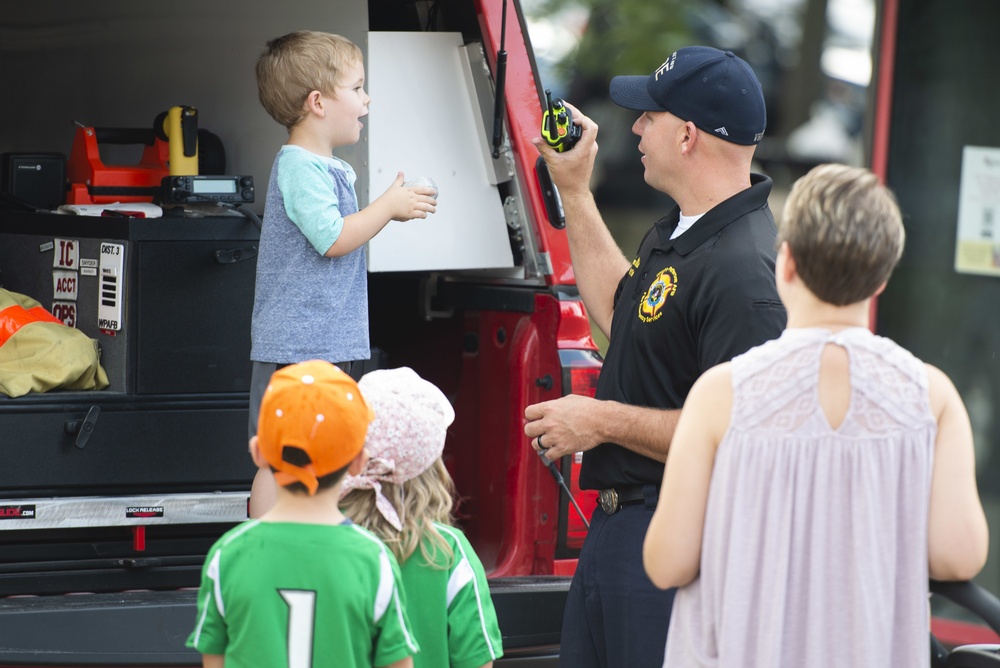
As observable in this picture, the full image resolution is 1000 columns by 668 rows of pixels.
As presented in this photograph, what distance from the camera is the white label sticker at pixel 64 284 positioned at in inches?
142

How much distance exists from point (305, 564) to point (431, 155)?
5.93 feet

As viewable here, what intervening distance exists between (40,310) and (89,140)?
0.68 meters

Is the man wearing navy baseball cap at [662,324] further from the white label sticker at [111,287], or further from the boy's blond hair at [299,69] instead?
the white label sticker at [111,287]

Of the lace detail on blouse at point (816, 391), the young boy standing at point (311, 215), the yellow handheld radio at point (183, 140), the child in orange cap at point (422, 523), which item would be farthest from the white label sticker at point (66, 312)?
the lace detail on blouse at point (816, 391)

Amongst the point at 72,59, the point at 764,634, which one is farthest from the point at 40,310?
the point at 764,634

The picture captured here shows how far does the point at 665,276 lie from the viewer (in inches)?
113

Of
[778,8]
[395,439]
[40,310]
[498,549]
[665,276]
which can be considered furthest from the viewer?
[778,8]

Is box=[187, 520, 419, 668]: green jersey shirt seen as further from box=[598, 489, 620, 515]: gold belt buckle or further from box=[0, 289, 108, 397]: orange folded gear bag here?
box=[0, 289, 108, 397]: orange folded gear bag

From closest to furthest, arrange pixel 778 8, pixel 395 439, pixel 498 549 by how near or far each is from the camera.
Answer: pixel 395 439 → pixel 498 549 → pixel 778 8

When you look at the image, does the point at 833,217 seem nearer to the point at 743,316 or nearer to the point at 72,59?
the point at 743,316

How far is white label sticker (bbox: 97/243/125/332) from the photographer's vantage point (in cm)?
343

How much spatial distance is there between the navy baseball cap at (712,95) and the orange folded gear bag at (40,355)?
1523mm

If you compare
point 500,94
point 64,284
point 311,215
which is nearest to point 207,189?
point 64,284

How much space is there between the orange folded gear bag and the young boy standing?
17.6 inches
